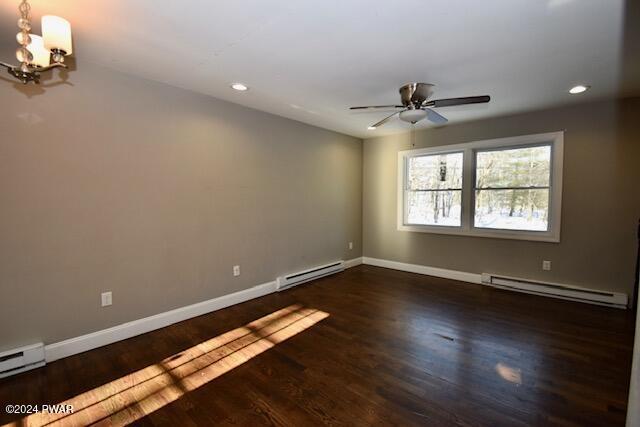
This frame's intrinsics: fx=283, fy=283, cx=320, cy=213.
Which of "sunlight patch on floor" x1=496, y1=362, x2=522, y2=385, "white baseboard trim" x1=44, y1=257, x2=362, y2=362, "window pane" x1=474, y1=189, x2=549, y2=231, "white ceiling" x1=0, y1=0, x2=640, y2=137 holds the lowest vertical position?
"sunlight patch on floor" x1=496, y1=362, x2=522, y2=385

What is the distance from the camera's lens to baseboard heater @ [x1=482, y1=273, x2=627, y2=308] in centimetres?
337

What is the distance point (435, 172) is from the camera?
15.7ft

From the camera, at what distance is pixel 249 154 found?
3.63 metres

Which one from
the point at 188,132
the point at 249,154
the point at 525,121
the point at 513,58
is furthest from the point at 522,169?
the point at 188,132

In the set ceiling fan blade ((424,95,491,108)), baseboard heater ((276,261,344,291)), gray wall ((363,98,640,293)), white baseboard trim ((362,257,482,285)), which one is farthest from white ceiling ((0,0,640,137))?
white baseboard trim ((362,257,482,285))

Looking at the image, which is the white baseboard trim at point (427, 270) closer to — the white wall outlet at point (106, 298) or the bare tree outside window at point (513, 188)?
the bare tree outside window at point (513, 188)

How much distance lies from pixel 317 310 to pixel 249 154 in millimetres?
2115

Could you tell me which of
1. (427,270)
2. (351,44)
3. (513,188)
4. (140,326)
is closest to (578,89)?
(513,188)

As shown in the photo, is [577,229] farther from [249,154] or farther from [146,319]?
[146,319]

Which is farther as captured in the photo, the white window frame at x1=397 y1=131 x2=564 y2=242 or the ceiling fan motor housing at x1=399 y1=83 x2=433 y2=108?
the white window frame at x1=397 y1=131 x2=564 y2=242

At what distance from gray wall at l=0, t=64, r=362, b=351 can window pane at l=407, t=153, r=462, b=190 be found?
2.25 meters

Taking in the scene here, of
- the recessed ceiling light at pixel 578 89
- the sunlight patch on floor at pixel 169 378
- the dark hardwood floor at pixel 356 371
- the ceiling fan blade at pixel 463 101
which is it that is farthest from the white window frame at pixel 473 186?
the sunlight patch on floor at pixel 169 378

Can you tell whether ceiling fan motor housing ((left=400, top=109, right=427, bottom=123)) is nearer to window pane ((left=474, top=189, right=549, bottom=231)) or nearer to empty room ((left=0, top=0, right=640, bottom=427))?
empty room ((left=0, top=0, right=640, bottom=427))

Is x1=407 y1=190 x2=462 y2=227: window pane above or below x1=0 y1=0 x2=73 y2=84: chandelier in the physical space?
below
